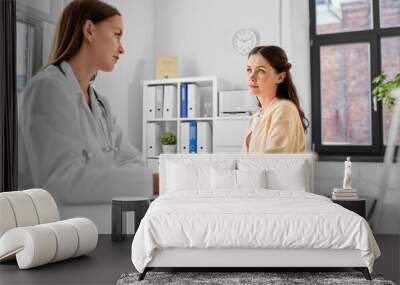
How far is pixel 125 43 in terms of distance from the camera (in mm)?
4805

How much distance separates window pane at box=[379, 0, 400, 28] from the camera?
485 centimetres

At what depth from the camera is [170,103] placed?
476cm

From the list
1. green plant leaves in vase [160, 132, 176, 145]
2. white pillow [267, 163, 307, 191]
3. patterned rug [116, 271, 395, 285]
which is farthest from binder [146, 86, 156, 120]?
patterned rug [116, 271, 395, 285]

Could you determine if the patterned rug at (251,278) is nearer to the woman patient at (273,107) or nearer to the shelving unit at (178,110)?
the woman patient at (273,107)

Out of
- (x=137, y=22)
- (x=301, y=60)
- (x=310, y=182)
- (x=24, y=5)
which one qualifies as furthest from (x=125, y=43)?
(x=310, y=182)

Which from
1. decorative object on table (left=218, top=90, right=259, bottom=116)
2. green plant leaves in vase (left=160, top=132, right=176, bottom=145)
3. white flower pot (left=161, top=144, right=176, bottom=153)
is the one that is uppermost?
decorative object on table (left=218, top=90, right=259, bottom=116)

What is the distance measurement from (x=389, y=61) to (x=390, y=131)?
29.7 inches

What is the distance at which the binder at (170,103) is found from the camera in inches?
187

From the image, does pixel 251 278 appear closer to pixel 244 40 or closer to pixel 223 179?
pixel 223 179

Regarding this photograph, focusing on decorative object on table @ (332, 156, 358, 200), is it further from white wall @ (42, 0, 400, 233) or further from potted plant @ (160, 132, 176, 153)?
potted plant @ (160, 132, 176, 153)

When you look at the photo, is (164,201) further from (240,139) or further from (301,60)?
(301,60)

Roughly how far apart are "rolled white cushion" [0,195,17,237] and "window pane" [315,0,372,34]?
11.2 ft

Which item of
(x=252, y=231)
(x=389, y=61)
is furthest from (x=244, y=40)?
(x=252, y=231)

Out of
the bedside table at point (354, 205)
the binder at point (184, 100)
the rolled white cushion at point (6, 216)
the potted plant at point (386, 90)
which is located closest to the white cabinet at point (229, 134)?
the binder at point (184, 100)
